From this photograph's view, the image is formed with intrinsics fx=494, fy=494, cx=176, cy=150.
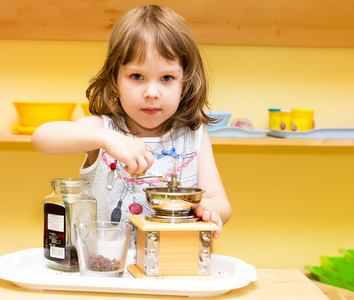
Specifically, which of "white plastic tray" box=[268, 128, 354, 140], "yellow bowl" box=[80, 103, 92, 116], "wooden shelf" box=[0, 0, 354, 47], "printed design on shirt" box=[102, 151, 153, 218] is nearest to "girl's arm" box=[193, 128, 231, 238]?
"printed design on shirt" box=[102, 151, 153, 218]

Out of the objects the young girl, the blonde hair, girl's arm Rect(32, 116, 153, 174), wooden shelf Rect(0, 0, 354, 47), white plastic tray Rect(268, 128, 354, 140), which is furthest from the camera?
wooden shelf Rect(0, 0, 354, 47)

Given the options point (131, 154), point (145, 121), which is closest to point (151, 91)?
point (145, 121)

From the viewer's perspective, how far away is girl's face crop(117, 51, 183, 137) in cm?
105

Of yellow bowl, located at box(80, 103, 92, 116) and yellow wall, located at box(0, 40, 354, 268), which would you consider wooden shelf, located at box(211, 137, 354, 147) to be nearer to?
yellow wall, located at box(0, 40, 354, 268)

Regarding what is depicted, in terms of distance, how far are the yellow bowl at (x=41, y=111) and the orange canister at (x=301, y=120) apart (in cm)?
74

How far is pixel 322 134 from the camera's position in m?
1.64

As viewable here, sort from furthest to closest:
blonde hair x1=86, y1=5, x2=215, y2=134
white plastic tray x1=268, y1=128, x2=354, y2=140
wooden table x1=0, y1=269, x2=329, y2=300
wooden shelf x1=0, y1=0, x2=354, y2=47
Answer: wooden shelf x1=0, y1=0, x2=354, y2=47
white plastic tray x1=268, y1=128, x2=354, y2=140
blonde hair x1=86, y1=5, x2=215, y2=134
wooden table x1=0, y1=269, x2=329, y2=300

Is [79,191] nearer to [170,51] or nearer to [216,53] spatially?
[170,51]

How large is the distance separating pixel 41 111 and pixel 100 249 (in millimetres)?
945

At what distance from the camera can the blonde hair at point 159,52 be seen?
107 centimetres

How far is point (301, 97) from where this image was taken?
1.89m

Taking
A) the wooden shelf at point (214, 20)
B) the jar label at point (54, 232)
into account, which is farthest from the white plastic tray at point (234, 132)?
the jar label at point (54, 232)

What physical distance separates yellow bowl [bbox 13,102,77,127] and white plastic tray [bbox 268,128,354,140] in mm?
719

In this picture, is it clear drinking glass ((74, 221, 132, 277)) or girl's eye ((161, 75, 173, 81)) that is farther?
girl's eye ((161, 75, 173, 81))
